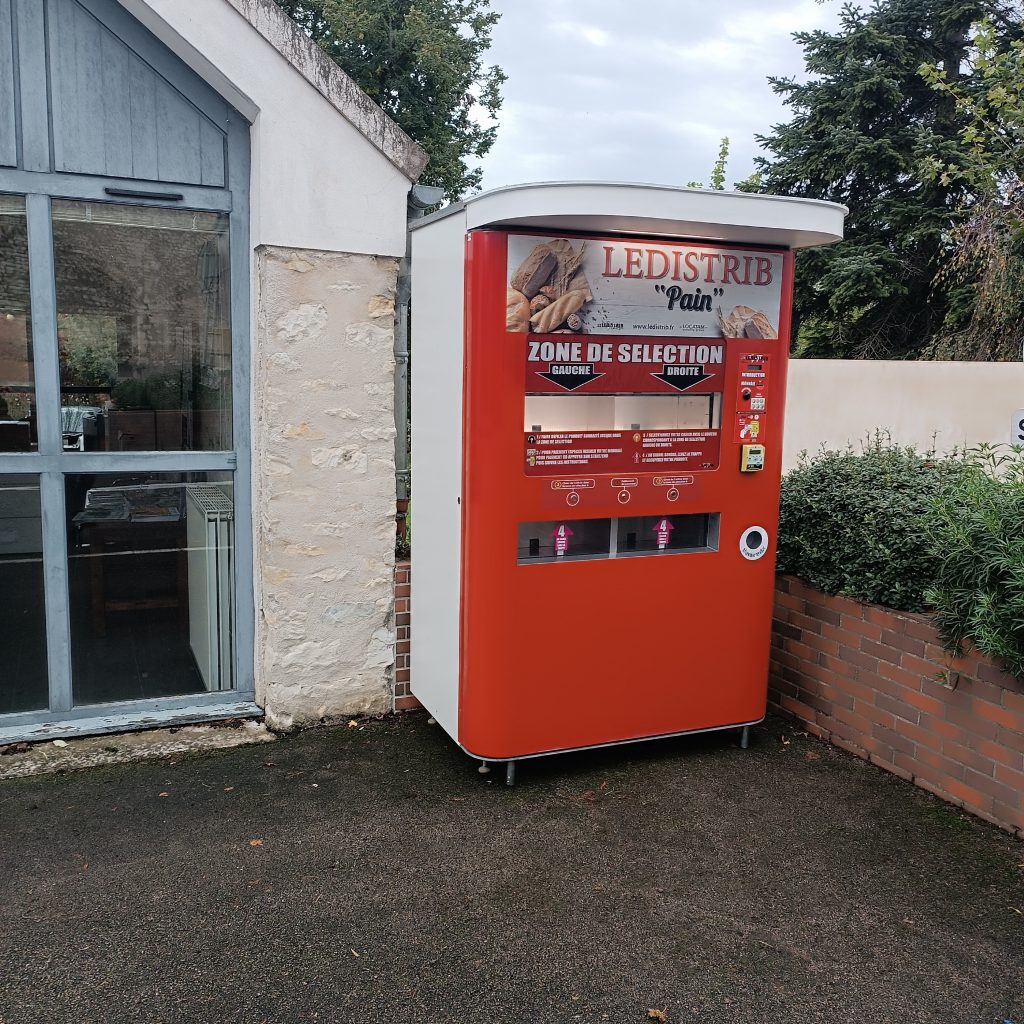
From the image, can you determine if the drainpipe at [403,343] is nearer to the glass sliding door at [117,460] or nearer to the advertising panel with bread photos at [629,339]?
the glass sliding door at [117,460]

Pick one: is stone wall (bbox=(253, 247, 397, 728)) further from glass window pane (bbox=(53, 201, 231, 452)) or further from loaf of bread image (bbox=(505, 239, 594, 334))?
loaf of bread image (bbox=(505, 239, 594, 334))

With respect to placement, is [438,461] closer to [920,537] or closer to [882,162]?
[920,537]

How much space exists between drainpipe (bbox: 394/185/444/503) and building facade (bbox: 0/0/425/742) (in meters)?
0.16

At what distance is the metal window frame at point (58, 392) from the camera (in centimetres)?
403

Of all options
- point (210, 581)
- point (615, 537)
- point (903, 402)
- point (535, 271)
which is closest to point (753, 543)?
point (615, 537)

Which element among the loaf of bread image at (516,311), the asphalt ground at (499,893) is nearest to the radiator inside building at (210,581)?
the asphalt ground at (499,893)

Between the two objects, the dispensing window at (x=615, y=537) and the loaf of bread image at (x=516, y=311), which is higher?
the loaf of bread image at (x=516, y=311)

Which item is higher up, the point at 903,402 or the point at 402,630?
the point at 903,402

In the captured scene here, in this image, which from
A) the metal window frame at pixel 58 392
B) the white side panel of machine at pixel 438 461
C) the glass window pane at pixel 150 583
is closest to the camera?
the white side panel of machine at pixel 438 461

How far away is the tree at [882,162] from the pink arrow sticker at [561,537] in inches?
507

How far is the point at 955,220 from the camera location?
1520cm

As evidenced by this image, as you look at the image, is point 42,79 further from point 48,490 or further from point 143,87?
point 48,490

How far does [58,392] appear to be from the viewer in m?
4.19

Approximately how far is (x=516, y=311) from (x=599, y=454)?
0.70 meters
